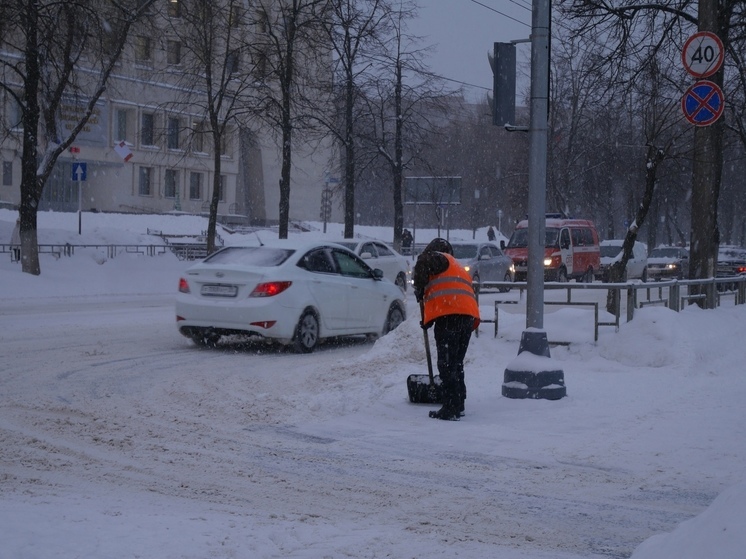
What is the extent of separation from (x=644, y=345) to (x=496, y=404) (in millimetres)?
2969

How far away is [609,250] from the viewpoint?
4272 centimetres

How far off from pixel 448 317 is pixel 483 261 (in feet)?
74.9

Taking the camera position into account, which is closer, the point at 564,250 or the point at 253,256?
the point at 253,256

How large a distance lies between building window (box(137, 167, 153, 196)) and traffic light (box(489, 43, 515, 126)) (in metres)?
59.2

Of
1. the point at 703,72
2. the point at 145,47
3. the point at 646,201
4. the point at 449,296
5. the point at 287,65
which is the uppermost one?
the point at 145,47

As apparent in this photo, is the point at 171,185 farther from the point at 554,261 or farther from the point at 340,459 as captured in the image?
the point at 340,459

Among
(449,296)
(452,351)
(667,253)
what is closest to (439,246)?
(449,296)

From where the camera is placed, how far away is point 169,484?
6305mm

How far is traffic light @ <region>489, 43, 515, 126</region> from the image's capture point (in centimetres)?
1027

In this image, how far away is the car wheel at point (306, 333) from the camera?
13305 mm

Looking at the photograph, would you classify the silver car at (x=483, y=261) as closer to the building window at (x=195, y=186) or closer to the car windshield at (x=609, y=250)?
the car windshield at (x=609, y=250)

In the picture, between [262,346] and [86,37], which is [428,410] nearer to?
[262,346]

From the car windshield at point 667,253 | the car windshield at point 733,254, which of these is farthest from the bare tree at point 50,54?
the car windshield at point 733,254

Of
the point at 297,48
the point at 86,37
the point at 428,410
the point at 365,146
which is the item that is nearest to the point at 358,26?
the point at 297,48
